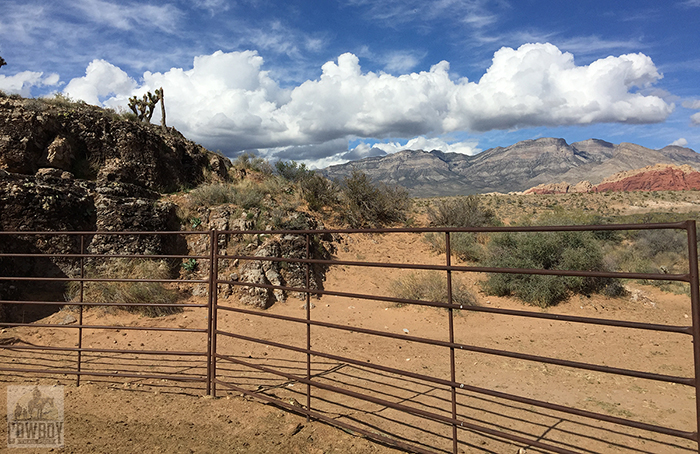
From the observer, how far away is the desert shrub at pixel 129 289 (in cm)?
825

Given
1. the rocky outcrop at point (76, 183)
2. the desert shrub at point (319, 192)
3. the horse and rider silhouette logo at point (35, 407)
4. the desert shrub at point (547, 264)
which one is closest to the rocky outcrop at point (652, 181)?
the desert shrub at point (319, 192)

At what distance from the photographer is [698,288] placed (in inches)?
80.1

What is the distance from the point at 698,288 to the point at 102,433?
4577mm

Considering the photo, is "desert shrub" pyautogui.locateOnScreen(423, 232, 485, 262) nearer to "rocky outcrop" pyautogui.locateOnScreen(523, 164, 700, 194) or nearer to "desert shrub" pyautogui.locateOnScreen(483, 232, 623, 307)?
"desert shrub" pyautogui.locateOnScreen(483, 232, 623, 307)

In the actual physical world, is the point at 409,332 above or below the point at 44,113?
below

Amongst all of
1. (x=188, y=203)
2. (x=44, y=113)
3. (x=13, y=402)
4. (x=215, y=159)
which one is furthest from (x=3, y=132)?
(x=13, y=402)

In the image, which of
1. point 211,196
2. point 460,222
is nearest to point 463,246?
point 460,222

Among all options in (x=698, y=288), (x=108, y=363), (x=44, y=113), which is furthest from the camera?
(x=44, y=113)

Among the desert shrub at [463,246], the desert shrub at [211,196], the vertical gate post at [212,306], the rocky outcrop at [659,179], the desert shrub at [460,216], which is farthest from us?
the rocky outcrop at [659,179]

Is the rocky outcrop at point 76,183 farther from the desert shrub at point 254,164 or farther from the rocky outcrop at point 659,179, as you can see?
the rocky outcrop at point 659,179

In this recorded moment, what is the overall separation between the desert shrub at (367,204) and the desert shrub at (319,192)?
43cm

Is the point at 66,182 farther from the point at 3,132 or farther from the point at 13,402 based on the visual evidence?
the point at 13,402

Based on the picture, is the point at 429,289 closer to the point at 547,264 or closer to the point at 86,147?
the point at 547,264

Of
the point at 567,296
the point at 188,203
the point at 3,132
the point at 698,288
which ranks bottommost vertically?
the point at 567,296
